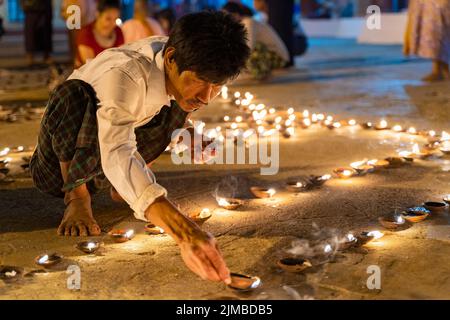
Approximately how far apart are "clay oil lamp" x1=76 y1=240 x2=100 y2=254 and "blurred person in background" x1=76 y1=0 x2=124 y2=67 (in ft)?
10.7

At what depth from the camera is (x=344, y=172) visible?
11.8 feet

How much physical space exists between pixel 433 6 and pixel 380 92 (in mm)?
1150

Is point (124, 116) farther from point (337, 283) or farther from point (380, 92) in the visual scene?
point (380, 92)

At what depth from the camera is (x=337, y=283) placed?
2229mm

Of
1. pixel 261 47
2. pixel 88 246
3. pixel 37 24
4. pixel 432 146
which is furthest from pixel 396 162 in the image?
pixel 37 24

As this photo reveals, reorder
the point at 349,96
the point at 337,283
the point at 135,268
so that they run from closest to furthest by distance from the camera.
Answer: the point at 337,283 < the point at 135,268 < the point at 349,96

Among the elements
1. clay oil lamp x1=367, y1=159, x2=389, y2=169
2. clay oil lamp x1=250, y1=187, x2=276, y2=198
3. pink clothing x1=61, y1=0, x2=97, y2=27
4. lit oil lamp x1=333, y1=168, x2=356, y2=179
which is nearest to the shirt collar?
clay oil lamp x1=250, y1=187, x2=276, y2=198

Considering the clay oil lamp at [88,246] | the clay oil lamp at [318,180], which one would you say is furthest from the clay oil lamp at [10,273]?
the clay oil lamp at [318,180]

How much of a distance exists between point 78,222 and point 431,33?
18.3ft

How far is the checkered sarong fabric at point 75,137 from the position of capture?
2.66 meters

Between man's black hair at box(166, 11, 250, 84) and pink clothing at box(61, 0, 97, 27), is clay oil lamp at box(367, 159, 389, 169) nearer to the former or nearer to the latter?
man's black hair at box(166, 11, 250, 84)

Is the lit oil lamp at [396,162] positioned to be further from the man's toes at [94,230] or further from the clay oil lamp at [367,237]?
the man's toes at [94,230]
